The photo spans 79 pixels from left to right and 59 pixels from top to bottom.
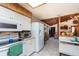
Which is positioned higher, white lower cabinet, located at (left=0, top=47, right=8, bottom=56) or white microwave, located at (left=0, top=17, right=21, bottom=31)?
white microwave, located at (left=0, top=17, right=21, bottom=31)

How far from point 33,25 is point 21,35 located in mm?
1004

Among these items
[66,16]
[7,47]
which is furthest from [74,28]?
[7,47]

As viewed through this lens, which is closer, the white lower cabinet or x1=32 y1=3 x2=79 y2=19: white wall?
the white lower cabinet

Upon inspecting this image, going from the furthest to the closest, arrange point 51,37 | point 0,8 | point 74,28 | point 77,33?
1. point 51,37
2. point 74,28
3. point 77,33
4. point 0,8

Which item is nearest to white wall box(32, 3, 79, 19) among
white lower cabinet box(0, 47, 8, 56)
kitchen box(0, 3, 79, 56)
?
kitchen box(0, 3, 79, 56)

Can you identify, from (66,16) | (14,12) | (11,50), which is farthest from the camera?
(66,16)

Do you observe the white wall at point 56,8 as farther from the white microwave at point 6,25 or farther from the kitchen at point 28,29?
the white microwave at point 6,25

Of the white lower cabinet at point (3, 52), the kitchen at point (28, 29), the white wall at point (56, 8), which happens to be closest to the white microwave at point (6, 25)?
the kitchen at point (28, 29)

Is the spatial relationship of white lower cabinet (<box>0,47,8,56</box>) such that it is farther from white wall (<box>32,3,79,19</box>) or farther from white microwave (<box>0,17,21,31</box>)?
white wall (<box>32,3,79,19</box>)

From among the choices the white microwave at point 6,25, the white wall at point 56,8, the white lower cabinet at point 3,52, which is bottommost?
the white lower cabinet at point 3,52

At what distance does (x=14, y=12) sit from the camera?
224 cm

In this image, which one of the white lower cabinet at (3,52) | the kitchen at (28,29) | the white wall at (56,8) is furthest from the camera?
the white wall at (56,8)

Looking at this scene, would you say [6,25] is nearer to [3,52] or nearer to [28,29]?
[3,52]

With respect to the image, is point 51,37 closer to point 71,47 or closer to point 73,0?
point 71,47
